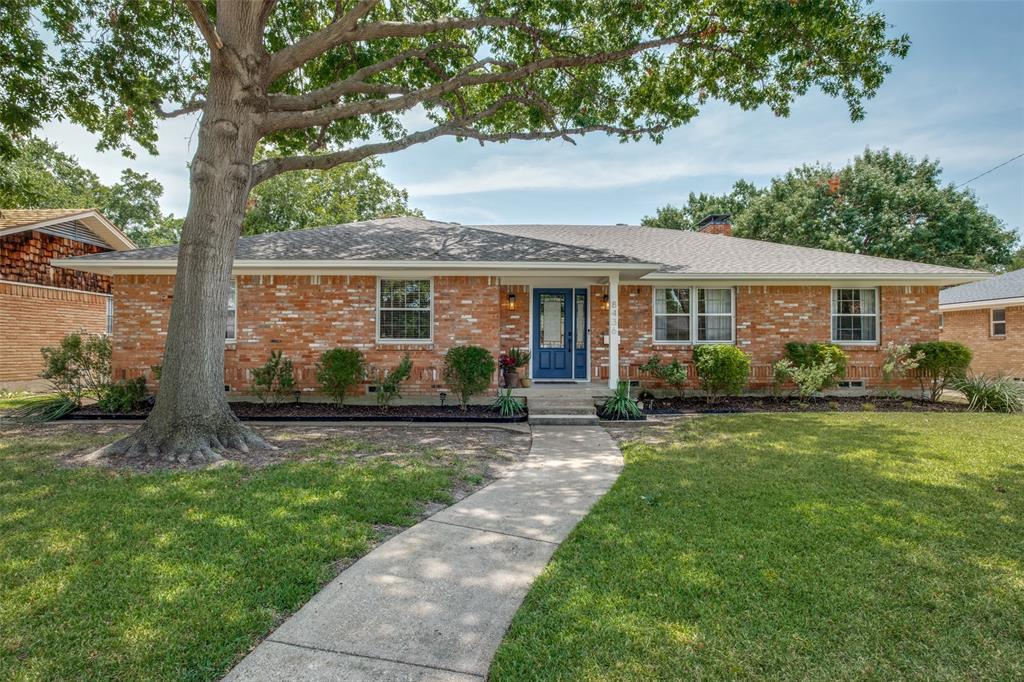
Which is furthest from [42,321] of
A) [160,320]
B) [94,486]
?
[94,486]

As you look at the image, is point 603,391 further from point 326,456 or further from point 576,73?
point 576,73

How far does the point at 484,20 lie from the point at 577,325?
276 inches

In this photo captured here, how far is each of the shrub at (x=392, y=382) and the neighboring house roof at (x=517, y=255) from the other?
2125 mm

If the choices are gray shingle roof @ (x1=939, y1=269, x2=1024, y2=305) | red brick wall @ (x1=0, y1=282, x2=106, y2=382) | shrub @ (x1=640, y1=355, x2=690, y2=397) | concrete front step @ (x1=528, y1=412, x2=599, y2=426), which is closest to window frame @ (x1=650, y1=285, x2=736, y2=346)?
shrub @ (x1=640, y1=355, x2=690, y2=397)

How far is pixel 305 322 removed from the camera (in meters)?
11.2

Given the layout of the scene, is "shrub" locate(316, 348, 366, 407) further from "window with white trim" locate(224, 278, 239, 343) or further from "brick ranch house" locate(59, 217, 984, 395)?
"window with white trim" locate(224, 278, 239, 343)

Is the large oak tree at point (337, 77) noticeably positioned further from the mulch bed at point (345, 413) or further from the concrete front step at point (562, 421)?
the concrete front step at point (562, 421)

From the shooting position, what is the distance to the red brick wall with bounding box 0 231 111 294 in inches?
563

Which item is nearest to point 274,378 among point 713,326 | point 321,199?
point 713,326

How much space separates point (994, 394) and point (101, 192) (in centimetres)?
4675

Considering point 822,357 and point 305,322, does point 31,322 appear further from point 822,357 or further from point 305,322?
point 822,357

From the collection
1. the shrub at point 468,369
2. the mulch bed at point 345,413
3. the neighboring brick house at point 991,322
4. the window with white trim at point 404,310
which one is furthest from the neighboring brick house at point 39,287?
the neighboring brick house at point 991,322

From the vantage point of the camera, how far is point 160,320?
1129 cm

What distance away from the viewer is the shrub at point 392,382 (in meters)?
10.2
